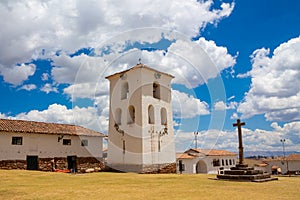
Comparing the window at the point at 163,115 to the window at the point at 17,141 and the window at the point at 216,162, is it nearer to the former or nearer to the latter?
the window at the point at 17,141

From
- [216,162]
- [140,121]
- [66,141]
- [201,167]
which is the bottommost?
[201,167]

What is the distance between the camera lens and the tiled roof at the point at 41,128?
21670 millimetres

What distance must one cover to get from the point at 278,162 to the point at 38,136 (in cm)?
4787

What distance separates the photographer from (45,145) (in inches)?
909

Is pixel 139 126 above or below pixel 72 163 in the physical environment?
above

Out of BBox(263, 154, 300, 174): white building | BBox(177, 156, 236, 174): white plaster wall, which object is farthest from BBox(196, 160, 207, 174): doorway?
BBox(263, 154, 300, 174): white building

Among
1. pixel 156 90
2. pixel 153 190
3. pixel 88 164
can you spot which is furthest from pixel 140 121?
pixel 153 190

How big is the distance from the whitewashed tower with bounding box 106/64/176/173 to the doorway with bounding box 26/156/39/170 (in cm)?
594

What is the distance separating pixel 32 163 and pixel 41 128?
303 centimetres

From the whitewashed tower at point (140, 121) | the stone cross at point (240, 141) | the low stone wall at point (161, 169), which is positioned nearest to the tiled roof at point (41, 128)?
the whitewashed tower at point (140, 121)

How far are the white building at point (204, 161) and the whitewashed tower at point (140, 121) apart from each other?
1516 centimetres

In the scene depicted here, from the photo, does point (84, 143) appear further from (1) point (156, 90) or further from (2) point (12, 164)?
(1) point (156, 90)

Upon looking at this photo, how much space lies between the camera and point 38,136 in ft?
74.7

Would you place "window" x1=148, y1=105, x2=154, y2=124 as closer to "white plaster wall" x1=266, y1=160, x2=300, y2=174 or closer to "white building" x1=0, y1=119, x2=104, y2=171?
"white building" x1=0, y1=119, x2=104, y2=171
